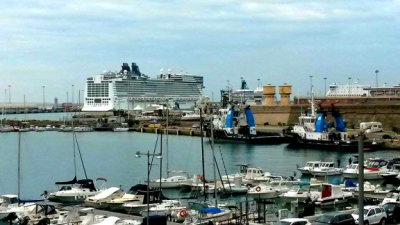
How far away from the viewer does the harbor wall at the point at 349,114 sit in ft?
192

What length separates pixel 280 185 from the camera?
25.0 metres

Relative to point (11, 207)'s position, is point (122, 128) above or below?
above

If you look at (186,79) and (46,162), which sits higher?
(186,79)

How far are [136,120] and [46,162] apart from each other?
4463 centimetres

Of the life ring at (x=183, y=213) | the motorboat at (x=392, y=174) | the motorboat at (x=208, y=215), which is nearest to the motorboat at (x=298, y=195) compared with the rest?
the motorboat at (x=208, y=215)


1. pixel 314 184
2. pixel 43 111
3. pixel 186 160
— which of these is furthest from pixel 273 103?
pixel 43 111

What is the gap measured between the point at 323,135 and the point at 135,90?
6884cm

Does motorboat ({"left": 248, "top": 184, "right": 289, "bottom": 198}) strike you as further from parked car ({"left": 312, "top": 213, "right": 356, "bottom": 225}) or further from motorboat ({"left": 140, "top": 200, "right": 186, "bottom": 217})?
parked car ({"left": 312, "top": 213, "right": 356, "bottom": 225})

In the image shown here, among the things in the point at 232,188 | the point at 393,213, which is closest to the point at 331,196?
the point at 232,188

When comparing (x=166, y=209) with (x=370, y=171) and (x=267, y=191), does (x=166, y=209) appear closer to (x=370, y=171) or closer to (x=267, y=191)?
(x=267, y=191)

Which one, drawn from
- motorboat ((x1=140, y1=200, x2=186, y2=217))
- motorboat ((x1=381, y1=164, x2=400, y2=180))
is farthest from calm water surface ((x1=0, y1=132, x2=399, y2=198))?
motorboat ((x1=140, y1=200, x2=186, y2=217))

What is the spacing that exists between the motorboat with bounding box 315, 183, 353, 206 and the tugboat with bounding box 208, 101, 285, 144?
103 ft

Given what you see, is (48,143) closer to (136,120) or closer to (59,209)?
(136,120)

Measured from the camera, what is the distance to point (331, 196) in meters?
21.0
